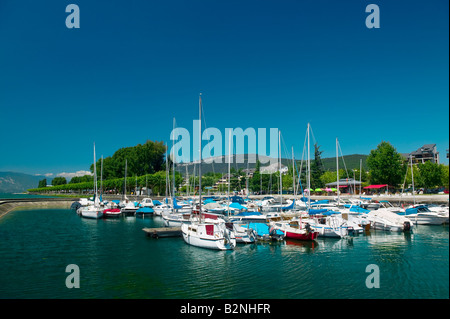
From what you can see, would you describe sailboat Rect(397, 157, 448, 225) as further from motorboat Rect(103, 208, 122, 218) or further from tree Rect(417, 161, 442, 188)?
motorboat Rect(103, 208, 122, 218)

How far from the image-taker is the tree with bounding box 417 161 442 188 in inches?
2590

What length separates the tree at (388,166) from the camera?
74.0m

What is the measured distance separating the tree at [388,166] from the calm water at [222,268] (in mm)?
48688

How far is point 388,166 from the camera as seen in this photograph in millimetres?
74625

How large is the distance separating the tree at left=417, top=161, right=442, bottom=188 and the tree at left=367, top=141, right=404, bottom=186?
5.09 metres

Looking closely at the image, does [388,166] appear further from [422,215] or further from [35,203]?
[35,203]

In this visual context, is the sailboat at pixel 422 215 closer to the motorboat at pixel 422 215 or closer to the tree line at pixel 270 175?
the motorboat at pixel 422 215

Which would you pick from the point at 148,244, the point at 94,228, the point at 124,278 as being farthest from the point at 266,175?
the point at 124,278

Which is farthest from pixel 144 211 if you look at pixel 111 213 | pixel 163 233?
pixel 163 233

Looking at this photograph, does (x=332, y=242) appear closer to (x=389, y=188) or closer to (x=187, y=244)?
(x=187, y=244)

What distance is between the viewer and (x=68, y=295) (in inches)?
585

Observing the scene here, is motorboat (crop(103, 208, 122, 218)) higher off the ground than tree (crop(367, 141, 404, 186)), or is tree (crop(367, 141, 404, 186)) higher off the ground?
tree (crop(367, 141, 404, 186))

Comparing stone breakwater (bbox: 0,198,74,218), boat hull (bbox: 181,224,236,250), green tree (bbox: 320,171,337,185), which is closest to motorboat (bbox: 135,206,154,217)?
boat hull (bbox: 181,224,236,250)
